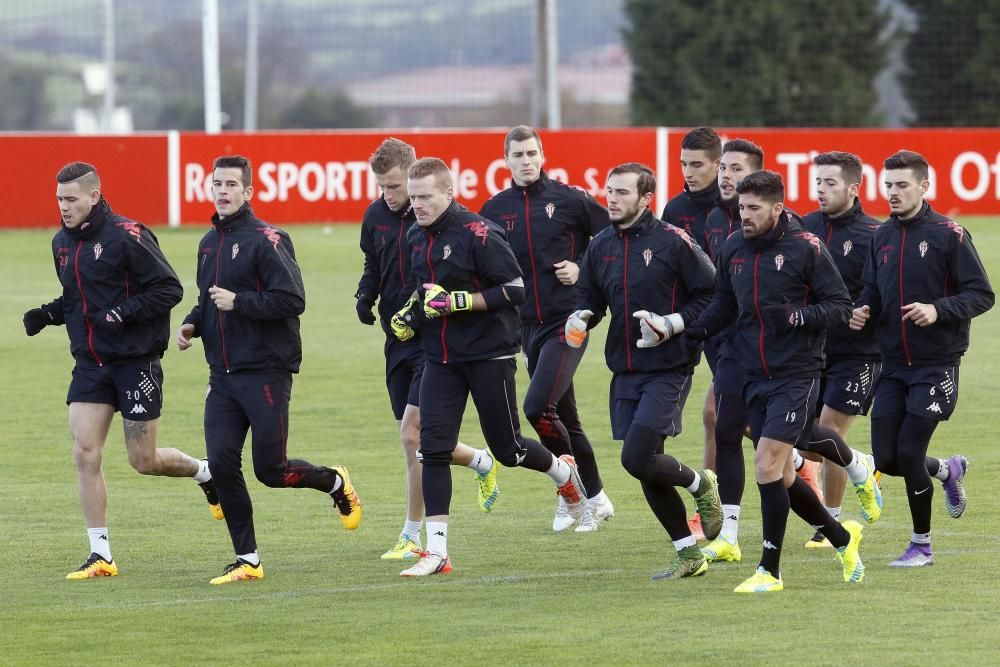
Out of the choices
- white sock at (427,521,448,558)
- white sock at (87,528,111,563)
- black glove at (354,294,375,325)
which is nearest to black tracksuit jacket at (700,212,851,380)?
white sock at (427,521,448,558)

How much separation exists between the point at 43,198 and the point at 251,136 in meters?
3.54

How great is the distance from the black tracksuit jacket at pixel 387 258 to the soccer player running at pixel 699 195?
1497mm

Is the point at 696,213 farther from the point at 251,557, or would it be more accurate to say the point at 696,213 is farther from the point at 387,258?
the point at 251,557

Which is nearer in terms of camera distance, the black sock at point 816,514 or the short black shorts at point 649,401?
the black sock at point 816,514

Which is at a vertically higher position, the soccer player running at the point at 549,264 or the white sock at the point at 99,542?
the soccer player running at the point at 549,264

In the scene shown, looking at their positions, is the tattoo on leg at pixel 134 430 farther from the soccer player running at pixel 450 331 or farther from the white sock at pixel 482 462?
the white sock at pixel 482 462

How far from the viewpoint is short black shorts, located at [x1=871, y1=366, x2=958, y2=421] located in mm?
9047

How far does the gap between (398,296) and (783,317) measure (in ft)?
7.77

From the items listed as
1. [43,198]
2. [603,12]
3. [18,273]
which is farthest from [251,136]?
[603,12]

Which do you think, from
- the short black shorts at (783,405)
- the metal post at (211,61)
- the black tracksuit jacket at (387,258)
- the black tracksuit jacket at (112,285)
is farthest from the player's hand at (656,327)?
the metal post at (211,61)

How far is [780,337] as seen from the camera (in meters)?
8.65

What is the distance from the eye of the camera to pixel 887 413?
9211 millimetres

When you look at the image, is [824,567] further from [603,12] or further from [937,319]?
[603,12]

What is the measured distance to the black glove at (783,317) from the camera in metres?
8.45
